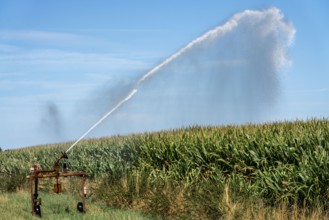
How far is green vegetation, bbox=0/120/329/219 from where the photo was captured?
13219mm

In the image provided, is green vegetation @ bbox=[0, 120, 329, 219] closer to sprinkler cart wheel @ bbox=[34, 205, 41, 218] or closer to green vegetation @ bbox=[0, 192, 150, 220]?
green vegetation @ bbox=[0, 192, 150, 220]

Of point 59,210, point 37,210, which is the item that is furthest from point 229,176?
point 37,210

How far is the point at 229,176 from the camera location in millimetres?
15562

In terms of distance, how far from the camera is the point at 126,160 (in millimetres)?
22156

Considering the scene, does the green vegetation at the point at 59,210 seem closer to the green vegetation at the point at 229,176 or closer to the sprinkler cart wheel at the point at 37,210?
the sprinkler cart wheel at the point at 37,210

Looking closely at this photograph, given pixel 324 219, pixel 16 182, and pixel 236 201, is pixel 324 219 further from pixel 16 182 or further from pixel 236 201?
Result: pixel 16 182

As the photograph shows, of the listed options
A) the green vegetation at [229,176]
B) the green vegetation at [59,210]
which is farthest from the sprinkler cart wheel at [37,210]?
the green vegetation at [229,176]

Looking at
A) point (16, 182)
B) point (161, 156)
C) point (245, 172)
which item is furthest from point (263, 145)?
point (16, 182)

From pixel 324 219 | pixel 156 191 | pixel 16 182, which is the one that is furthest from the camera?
pixel 16 182

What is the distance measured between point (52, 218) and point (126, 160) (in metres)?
8.92

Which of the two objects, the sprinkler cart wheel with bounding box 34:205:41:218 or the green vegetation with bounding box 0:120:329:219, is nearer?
the green vegetation with bounding box 0:120:329:219

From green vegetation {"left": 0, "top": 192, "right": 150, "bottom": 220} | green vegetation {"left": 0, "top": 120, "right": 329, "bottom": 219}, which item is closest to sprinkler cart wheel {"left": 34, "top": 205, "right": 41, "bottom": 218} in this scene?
green vegetation {"left": 0, "top": 192, "right": 150, "bottom": 220}

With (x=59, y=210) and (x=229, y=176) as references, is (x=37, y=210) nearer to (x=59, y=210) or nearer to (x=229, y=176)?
(x=59, y=210)

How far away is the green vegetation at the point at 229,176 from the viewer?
43.4 feet
